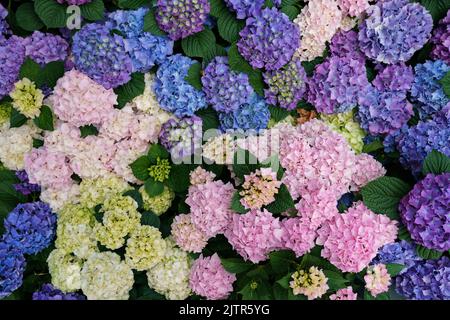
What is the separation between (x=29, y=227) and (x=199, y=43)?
3.21ft

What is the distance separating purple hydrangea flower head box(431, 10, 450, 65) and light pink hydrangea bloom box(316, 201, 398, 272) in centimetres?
66

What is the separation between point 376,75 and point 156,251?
112 centimetres

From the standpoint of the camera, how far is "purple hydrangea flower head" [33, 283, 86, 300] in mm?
2037

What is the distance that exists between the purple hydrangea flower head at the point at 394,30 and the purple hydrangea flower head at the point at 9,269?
1.59m

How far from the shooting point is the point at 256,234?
187 cm

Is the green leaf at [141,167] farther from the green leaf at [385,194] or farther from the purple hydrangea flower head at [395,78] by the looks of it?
the purple hydrangea flower head at [395,78]

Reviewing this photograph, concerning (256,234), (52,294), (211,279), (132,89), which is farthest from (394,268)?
(52,294)

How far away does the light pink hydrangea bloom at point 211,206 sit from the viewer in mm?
1936

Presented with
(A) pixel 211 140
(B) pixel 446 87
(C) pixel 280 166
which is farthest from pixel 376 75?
(A) pixel 211 140

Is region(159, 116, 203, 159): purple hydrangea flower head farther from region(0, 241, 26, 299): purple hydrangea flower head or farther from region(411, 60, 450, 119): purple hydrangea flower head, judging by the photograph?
region(411, 60, 450, 119): purple hydrangea flower head

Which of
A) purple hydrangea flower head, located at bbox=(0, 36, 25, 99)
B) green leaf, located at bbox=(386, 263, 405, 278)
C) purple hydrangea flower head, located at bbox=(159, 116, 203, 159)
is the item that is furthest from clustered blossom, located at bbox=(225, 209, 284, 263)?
purple hydrangea flower head, located at bbox=(0, 36, 25, 99)

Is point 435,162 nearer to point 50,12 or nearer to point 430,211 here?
point 430,211

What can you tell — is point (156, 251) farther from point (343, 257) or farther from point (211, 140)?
point (343, 257)
